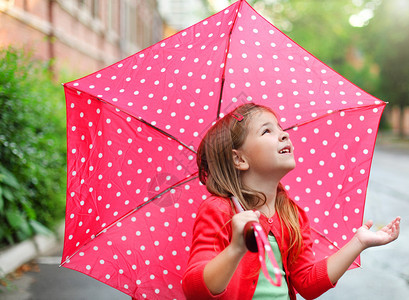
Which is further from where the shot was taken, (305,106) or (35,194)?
(35,194)

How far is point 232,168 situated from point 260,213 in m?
0.22

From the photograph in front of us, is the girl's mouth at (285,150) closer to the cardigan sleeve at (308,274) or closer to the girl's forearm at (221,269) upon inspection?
the cardigan sleeve at (308,274)

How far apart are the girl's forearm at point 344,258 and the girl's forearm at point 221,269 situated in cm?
55

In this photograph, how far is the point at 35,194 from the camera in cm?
570

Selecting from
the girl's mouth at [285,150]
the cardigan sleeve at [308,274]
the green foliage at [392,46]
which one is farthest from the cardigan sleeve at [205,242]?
the green foliage at [392,46]

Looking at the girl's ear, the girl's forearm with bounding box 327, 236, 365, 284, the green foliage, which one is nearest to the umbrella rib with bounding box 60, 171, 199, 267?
the girl's ear

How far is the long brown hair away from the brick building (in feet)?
11.7

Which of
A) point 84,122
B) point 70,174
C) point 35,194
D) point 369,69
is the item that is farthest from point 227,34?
point 369,69

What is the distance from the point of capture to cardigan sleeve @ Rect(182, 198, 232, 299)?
1.66 m

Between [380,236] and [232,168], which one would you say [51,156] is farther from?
[380,236]

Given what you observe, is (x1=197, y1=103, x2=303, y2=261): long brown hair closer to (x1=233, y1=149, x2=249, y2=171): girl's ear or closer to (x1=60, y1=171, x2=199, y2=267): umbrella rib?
(x1=233, y1=149, x2=249, y2=171): girl's ear

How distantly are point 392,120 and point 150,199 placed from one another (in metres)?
46.4

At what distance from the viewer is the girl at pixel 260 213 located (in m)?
1.83

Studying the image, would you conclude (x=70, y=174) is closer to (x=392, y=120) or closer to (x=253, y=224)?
(x=253, y=224)
